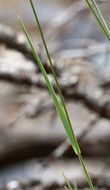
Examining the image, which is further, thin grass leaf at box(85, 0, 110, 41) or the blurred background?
the blurred background

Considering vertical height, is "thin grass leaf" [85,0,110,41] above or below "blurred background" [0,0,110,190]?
below

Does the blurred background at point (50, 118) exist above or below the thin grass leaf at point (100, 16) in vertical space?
above

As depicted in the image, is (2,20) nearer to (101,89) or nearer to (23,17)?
(23,17)

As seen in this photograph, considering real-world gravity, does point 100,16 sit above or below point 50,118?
below

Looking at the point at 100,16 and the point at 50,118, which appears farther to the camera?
the point at 50,118

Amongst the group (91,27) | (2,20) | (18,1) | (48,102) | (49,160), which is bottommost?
(49,160)

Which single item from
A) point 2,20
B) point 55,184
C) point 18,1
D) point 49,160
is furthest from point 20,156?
point 18,1

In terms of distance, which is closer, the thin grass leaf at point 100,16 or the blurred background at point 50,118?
the thin grass leaf at point 100,16

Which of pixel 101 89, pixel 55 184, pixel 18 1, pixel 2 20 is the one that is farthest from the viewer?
pixel 18 1
